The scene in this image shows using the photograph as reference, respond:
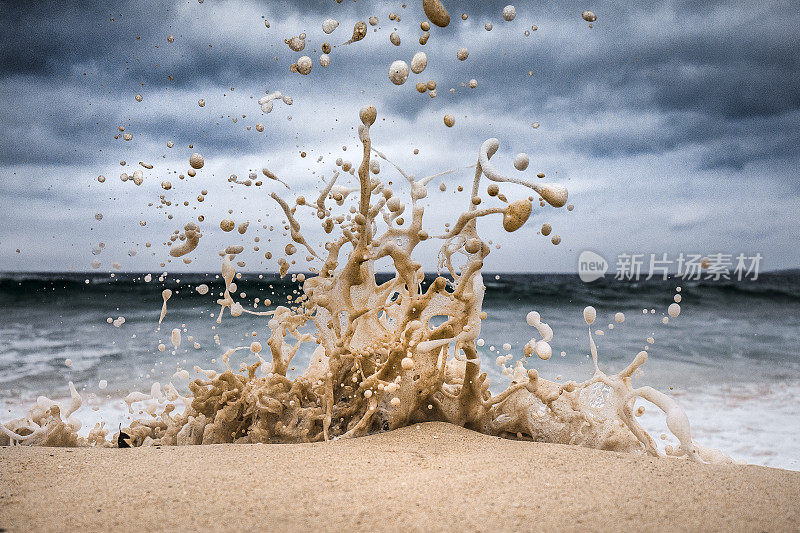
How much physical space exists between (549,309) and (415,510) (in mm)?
11678

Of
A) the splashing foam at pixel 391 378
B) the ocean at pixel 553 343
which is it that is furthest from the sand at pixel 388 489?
the ocean at pixel 553 343

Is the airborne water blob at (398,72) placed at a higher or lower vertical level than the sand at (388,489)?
higher

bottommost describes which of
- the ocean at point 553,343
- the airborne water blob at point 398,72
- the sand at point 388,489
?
the ocean at point 553,343

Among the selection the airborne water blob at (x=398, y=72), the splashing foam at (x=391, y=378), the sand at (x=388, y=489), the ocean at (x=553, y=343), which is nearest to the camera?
the sand at (x=388, y=489)

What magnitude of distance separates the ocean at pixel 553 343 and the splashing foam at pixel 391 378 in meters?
0.27

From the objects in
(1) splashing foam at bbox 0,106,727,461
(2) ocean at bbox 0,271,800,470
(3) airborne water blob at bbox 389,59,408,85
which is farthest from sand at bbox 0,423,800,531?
(3) airborne water blob at bbox 389,59,408,85

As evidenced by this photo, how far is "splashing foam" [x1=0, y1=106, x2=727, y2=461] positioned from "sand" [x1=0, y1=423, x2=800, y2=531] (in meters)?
0.27

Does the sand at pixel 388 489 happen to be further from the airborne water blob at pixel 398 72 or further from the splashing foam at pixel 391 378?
the airborne water blob at pixel 398 72

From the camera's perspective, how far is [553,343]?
8.73 m

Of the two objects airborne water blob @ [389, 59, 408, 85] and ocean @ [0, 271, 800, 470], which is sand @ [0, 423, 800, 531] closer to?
ocean @ [0, 271, 800, 470]

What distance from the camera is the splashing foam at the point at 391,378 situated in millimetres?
2461

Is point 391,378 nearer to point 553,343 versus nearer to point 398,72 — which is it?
point 398,72

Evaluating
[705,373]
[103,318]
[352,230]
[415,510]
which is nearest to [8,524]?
[415,510]

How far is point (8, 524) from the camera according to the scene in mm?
1548
